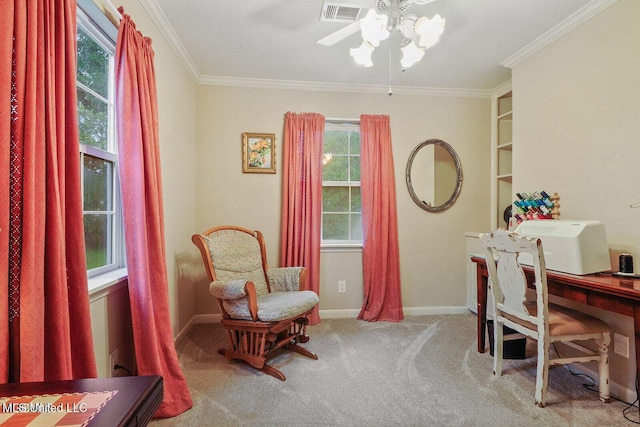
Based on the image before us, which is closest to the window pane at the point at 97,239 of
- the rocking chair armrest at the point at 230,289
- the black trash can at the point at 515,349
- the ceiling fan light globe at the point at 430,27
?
the rocking chair armrest at the point at 230,289

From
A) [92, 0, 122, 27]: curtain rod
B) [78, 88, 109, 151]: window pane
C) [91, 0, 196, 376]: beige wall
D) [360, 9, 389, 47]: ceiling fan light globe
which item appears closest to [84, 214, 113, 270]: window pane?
[91, 0, 196, 376]: beige wall

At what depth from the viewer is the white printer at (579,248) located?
1730 mm

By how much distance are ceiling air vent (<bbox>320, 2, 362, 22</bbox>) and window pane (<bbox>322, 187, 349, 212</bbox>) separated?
164 cm

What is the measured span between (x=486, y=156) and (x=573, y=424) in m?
2.57

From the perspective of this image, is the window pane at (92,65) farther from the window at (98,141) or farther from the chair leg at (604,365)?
the chair leg at (604,365)

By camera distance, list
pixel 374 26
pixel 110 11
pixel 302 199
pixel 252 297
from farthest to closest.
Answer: pixel 302 199 → pixel 252 297 → pixel 110 11 → pixel 374 26

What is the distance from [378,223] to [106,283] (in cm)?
235

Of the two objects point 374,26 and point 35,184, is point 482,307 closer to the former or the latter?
point 374,26

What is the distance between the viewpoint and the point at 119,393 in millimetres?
632

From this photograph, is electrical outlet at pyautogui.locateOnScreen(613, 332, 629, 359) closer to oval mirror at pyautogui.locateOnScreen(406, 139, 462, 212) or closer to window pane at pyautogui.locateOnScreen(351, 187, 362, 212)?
oval mirror at pyautogui.locateOnScreen(406, 139, 462, 212)

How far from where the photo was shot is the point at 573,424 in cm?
155

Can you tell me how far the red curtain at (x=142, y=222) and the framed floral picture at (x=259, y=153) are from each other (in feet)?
4.39

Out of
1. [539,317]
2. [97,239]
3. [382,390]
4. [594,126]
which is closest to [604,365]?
[539,317]

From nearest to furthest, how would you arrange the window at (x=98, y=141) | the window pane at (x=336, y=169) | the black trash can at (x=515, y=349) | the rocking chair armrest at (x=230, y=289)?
the window at (x=98, y=141) < the rocking chair armrest at (x=230, y=289) < the black trash can at (x=515, y=349) < the window pane at (x=336, y=169)
